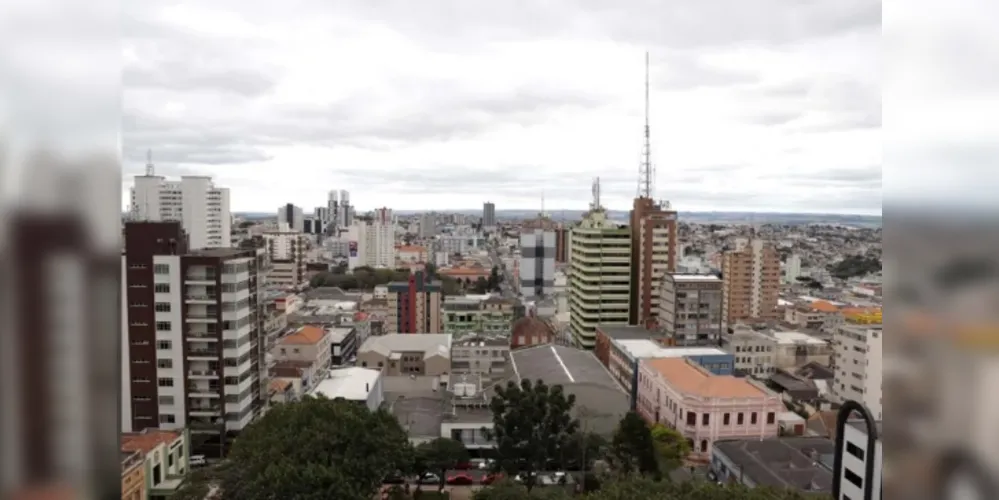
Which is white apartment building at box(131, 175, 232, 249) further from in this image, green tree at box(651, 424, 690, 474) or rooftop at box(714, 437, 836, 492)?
rooftop at box(714, 437, 836, 492)

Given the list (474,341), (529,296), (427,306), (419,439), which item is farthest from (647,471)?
(529,296)

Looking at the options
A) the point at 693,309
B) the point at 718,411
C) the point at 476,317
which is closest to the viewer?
the point at 718,411

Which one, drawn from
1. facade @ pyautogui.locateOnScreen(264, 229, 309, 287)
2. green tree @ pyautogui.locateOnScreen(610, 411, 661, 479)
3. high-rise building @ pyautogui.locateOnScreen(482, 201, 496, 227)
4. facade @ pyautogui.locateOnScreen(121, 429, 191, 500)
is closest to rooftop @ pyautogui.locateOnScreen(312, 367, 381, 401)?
facade @ pyautogui.locateOnScreen(121, 429, 191, 500)

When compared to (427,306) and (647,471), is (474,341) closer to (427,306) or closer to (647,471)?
(427,306)

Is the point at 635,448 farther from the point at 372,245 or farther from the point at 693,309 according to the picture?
the point at 372,245

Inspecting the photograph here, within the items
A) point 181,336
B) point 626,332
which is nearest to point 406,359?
point 626,332
